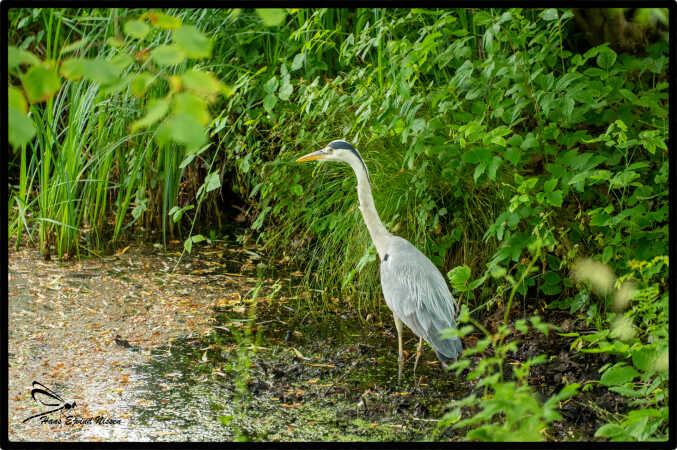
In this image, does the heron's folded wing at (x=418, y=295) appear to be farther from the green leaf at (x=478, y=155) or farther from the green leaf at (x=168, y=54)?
the green leaf at (x=168, y=54)

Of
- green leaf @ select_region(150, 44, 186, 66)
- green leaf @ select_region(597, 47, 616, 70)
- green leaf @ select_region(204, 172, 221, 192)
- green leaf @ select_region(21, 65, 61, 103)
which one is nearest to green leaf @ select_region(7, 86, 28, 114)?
green leaf @ select_region(21, 65, 61, 103)

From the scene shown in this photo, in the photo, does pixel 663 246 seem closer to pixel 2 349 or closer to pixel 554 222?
pixel 554 222

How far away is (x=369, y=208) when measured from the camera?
3.96 m

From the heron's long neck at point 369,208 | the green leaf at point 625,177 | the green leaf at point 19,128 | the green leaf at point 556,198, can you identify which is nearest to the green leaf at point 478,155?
the green leaf at point 556,198

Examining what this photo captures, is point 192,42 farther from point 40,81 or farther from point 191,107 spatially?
point 40,81

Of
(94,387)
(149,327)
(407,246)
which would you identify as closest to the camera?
(94,387)

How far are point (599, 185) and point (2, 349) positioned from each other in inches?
116

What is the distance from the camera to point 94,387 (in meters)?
3.52

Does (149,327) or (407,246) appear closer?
(407,246)

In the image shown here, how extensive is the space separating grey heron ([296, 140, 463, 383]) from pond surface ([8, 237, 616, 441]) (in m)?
0.28

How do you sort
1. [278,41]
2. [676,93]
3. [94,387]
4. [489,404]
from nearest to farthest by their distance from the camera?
[489,404], [676,93], [94,387], [278,41]

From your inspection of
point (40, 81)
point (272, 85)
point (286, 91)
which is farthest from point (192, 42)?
point (272, 85)

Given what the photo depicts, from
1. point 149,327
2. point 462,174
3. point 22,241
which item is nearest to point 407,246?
point 462,174

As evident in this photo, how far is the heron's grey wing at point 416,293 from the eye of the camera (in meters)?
3.62
